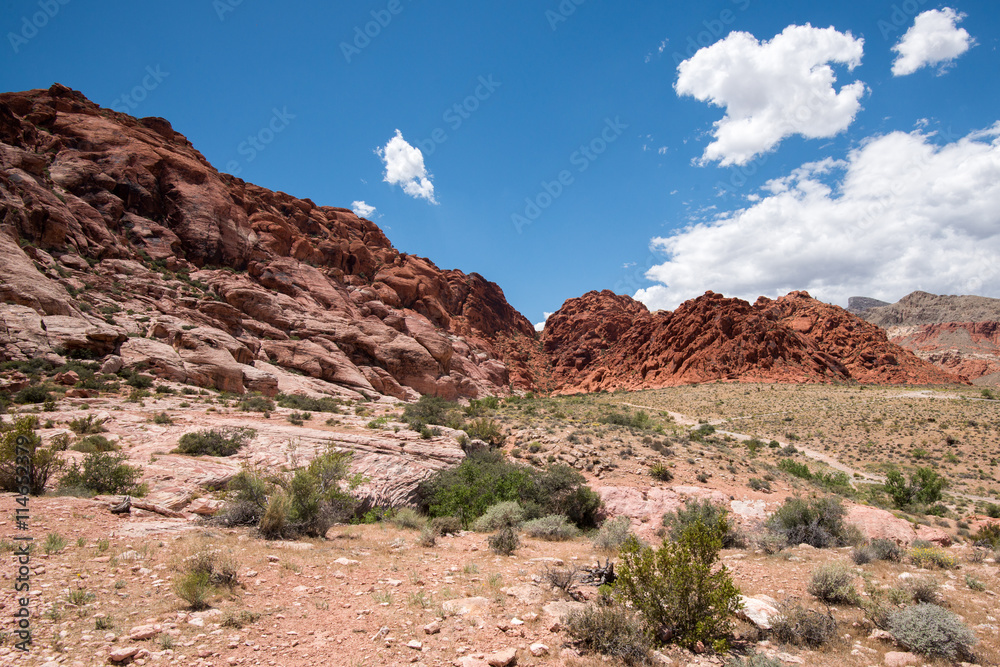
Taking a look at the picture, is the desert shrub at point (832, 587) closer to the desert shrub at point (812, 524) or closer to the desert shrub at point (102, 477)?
the desert shrub at point (812, 524)

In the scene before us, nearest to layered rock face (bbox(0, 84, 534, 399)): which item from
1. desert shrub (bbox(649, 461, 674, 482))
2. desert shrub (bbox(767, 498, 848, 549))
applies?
desert shrub (bbox(649, 461, 674, 482))

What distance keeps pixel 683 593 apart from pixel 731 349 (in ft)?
231

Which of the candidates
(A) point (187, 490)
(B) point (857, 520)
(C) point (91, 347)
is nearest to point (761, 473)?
(B) point (857, 520)

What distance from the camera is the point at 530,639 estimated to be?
465 centimetres

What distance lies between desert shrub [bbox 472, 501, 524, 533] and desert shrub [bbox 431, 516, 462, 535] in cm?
→ 47

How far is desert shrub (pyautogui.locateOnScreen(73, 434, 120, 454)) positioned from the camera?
29.0 feet

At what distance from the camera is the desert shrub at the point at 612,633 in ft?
14.4

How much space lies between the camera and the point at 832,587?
597 cm

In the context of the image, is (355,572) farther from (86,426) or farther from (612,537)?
(86,426)

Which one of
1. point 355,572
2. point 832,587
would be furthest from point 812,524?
point 355,572

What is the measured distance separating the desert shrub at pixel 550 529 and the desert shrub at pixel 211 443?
7258 mm

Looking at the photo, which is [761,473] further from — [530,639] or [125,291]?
[125,291]

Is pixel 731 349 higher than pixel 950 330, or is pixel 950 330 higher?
pixel 950 330

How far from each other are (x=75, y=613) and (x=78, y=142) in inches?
1615
